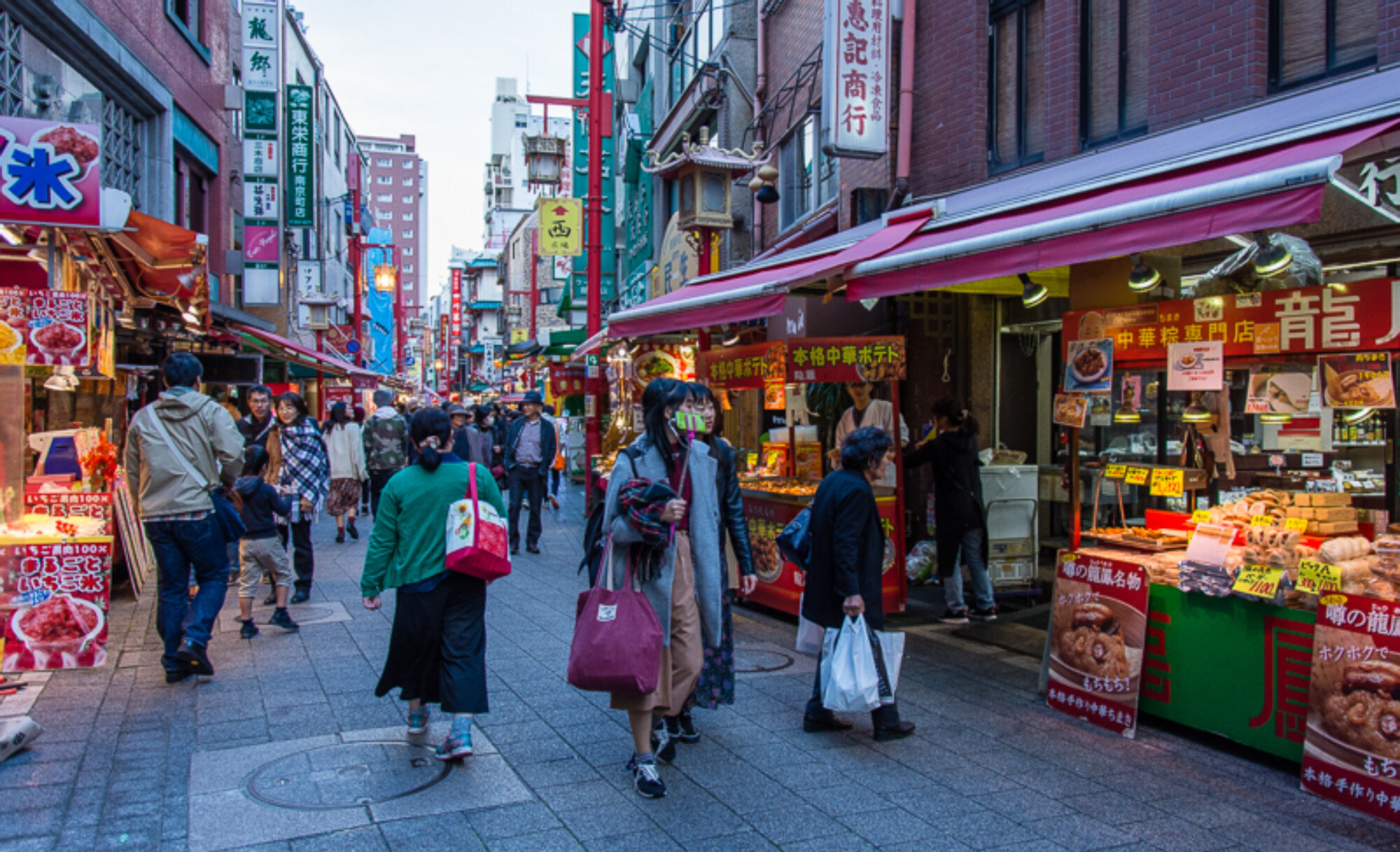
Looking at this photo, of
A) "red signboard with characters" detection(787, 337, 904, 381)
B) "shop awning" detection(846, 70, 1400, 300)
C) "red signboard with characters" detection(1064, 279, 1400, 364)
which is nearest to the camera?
"shop awning" detection(846, 70, 1400, 300)

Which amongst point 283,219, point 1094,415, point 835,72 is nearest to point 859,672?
point 1094,415

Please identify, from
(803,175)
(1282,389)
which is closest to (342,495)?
(803,175)

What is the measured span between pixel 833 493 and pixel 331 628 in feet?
15.6

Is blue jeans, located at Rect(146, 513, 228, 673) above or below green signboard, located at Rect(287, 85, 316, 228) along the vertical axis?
below

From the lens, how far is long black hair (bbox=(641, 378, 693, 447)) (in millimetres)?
4672

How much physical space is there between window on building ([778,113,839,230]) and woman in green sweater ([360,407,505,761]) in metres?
10.0

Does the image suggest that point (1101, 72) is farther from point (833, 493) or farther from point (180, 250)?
point (180, 250)

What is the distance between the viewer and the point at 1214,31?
7324mm

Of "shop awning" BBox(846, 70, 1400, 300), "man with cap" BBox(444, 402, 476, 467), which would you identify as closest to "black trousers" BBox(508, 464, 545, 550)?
"man with cap" BBox(444, 402, 476, 467)

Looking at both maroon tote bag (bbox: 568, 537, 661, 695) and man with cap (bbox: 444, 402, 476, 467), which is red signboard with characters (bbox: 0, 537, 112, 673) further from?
man with cap (bbox: 444, 402, 476, 467)

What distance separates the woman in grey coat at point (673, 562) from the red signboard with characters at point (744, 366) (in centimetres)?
377

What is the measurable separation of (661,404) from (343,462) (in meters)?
9.38

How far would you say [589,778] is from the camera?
467 cm

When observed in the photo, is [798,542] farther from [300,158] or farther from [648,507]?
[300,158]
